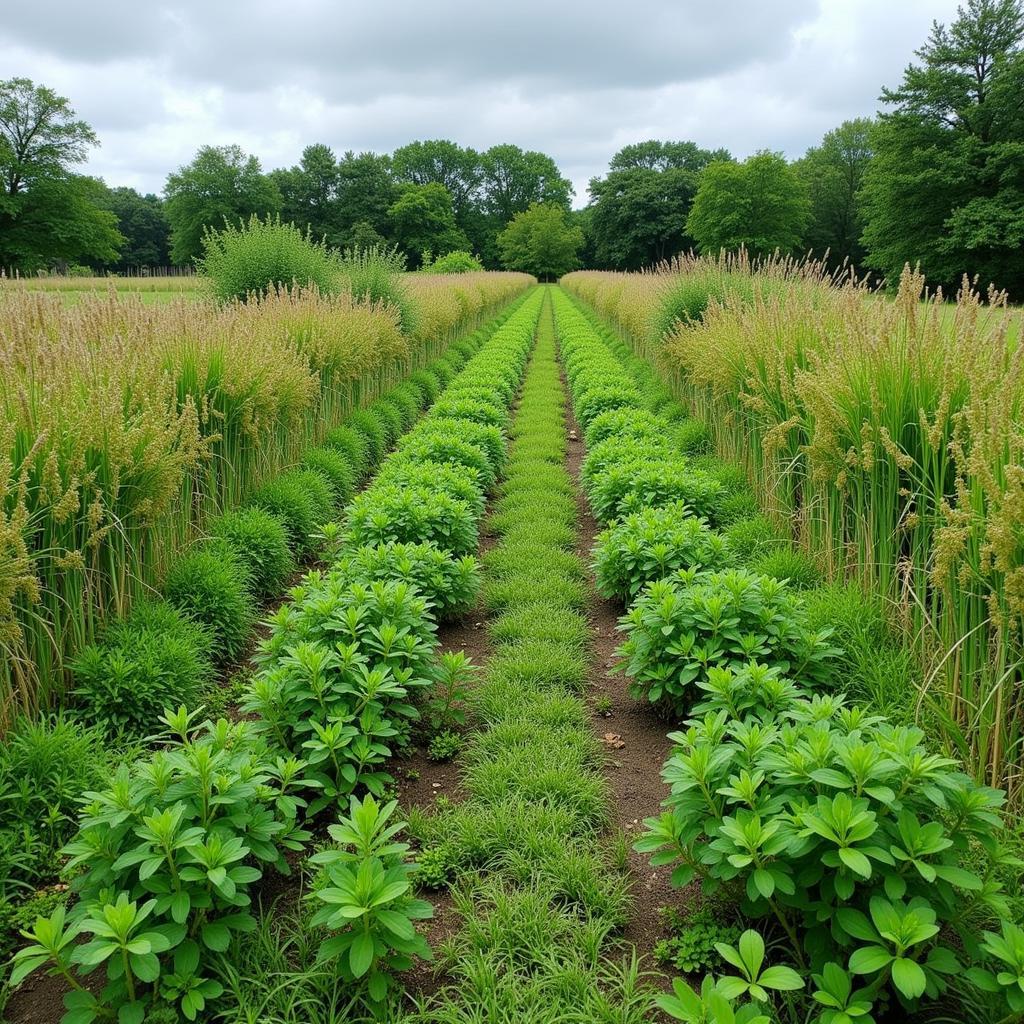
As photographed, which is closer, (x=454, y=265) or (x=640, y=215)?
(x=454, y=265)

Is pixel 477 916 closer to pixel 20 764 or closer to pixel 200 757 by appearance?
pixel 200 757

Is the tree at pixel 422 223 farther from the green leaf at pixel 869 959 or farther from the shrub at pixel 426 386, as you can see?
the green leaf at pixel 869 959

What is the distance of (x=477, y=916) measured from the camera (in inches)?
107

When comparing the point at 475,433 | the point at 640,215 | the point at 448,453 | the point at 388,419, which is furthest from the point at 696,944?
the point at 640,215

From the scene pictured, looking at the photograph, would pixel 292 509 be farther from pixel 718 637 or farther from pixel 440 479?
pixel 718 637

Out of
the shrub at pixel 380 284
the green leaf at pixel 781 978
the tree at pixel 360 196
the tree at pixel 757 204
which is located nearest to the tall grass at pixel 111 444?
the green leaf at pixel 781 978

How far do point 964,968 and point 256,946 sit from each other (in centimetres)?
234

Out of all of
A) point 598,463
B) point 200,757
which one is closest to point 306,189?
point 598,463

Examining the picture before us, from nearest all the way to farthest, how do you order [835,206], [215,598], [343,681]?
[343,681] → [215,598] → [835,206]

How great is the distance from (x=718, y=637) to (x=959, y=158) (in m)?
37.9

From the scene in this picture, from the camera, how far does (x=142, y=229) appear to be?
80.8 m

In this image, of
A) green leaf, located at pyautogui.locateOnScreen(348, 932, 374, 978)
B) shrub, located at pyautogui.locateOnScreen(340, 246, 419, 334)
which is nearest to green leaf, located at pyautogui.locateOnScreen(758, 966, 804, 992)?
green leaf, located at pyautogui.locateOnScreen(348, 932, 374, 978)

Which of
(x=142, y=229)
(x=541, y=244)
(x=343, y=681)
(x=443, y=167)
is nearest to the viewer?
(x=343, y=681)

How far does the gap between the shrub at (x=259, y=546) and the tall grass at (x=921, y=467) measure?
401 centimetres
